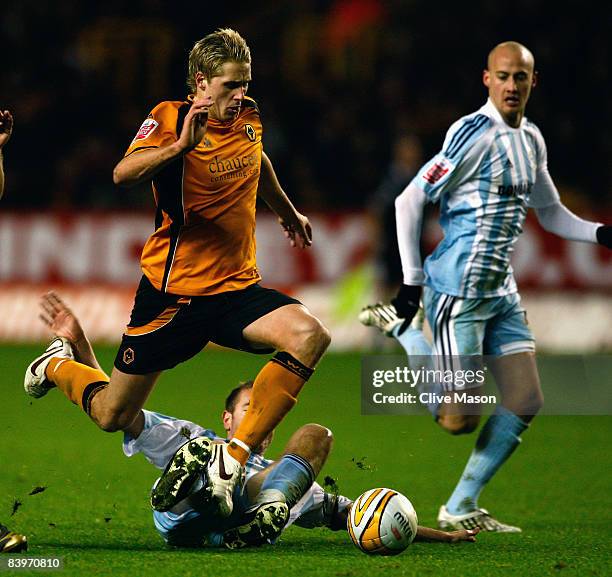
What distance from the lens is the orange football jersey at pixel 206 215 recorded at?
5762 mm

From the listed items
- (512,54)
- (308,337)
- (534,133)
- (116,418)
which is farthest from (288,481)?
(512,54)

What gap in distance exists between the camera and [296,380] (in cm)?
557

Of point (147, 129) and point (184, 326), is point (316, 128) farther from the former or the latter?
point (147, 129)

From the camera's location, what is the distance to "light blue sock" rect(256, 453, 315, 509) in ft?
17.9

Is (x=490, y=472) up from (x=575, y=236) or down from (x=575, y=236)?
down

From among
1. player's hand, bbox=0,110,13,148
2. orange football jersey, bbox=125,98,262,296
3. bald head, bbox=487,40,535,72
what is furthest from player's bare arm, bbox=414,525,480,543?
player's hand, bbox=0,110,13,148

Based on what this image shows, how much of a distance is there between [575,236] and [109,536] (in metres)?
2.84

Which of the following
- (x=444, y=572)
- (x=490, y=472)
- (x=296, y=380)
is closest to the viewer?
(x=444, y=572)

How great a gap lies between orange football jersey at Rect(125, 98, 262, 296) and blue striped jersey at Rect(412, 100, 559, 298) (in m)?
1.01

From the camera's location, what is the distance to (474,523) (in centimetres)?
627

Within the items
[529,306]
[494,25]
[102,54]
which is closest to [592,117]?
[494,25]

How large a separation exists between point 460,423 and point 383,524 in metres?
1.08

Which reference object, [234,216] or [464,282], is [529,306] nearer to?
[464,282]

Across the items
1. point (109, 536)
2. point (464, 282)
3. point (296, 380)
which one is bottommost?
point (109, 536)
